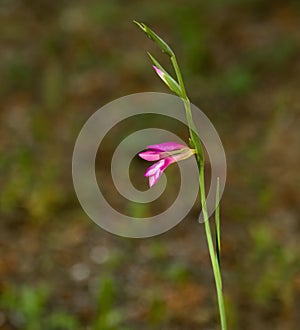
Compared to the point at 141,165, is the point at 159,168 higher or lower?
lower

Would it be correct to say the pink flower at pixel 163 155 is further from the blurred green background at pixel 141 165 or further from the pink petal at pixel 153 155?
the blurred green background at pixel 141 165

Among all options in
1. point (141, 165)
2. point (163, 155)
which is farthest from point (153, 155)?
point (141, 165)

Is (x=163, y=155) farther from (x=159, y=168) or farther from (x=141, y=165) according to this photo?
(x=141, y=165)

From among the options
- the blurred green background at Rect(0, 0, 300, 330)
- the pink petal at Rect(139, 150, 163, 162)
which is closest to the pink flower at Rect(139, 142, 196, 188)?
the pink petal at Rect(139, 150, 163, 162)

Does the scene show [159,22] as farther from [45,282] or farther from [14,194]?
[45,282]

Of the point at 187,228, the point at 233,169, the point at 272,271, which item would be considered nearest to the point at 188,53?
the point at 233,169

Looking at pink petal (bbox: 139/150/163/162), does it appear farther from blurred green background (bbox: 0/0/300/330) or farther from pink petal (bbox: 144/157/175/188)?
blurred green background (bbox: 0/0/300/330)

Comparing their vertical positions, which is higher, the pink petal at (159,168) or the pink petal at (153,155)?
the pink petal at (153,155)

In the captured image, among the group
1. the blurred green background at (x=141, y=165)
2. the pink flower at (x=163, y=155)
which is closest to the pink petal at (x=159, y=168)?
the pink flower at (x=163, y=155)

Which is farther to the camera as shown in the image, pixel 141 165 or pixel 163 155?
pixel 141 165
